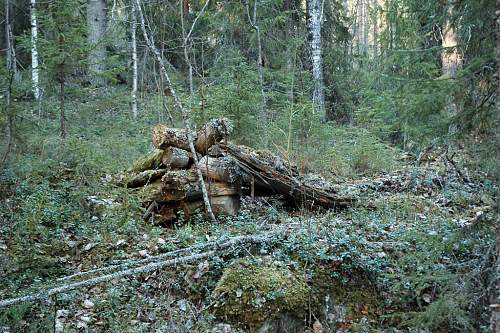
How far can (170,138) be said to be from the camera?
7449 mm

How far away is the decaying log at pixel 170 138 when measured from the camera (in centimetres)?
745

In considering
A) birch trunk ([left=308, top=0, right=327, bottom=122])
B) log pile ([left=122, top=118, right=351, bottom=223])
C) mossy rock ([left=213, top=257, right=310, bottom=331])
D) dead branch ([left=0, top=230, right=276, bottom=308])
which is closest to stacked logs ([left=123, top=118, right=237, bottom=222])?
log pile ([left=122, top=118, right=351, bottom=223])

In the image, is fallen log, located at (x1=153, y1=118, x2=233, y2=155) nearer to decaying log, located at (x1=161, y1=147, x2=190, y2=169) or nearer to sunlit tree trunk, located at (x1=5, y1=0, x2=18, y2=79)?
decaying log, located at (x1=161, y1=147, x2=190, y2=169)

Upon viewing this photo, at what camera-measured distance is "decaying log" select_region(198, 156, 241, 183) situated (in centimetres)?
724

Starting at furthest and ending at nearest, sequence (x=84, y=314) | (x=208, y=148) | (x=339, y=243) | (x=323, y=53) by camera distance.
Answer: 1. (x=323, y=53)
2. (x=208, y=148)
3. (x=339, y=243)
4. (x=84, y=314)

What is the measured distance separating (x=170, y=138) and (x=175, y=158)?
0.34m

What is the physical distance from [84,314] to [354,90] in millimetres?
13722

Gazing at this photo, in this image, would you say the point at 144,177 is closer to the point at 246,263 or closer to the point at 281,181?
the point at 281,181

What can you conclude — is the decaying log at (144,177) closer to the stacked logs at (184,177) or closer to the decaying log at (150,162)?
the stacked logs at (184,177)

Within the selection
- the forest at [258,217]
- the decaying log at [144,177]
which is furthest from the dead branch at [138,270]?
the decaying log at [144,177]

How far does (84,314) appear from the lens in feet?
16.4

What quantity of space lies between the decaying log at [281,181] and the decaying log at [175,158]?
0.65 m

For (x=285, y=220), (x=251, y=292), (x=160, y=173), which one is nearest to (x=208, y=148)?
(x=160, y=173)

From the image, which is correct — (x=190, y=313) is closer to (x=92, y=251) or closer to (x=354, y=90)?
(x=92, y=251)
